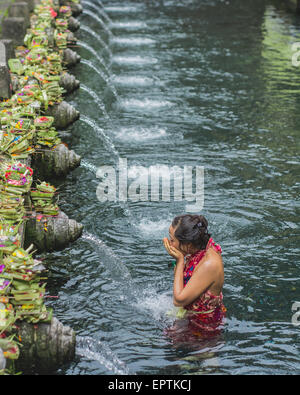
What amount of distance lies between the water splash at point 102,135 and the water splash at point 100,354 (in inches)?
202

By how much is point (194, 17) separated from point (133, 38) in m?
4.43

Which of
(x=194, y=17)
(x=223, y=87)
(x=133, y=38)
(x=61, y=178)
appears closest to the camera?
(x=61, y=178)

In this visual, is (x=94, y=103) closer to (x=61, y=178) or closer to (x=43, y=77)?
(x=43, y=77)

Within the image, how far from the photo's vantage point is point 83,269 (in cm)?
684

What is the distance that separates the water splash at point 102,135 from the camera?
1040 centimetres

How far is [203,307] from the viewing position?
17.2 feet

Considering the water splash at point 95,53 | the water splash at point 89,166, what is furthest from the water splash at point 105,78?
the water splash at point 89,166

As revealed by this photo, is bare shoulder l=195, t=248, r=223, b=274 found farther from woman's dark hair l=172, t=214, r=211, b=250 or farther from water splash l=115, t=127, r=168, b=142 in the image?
water splash l=115, t=127, r=168, b=142

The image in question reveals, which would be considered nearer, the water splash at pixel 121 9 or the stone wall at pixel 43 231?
the stone wall at pixel 43 231

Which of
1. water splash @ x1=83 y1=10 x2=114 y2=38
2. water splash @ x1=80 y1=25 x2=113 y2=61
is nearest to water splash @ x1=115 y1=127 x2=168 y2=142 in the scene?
water splash @ x1=80 y1=25 x2=113 y2=61

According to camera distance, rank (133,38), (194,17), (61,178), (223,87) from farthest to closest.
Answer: (194,17)
(133,38)
(223,87)
(61,178)

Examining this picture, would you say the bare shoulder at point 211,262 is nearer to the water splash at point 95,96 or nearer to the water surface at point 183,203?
the water surface at point 183,203

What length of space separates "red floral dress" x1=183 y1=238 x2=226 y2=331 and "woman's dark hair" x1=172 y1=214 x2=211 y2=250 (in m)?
0.15
